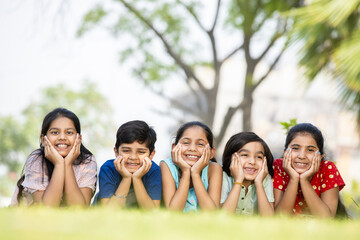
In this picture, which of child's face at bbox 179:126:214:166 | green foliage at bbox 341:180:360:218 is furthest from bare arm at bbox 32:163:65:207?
green foliage at bbox 341:180:360:218

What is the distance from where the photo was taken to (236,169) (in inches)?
169

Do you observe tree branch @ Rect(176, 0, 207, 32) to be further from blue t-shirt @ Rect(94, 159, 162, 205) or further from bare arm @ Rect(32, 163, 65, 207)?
bare arm @ Rect(32, 163, 65, 207)

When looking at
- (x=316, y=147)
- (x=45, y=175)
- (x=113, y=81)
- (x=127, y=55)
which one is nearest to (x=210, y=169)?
(x=316, y=147)

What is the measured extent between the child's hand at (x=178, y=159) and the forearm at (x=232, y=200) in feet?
1.37

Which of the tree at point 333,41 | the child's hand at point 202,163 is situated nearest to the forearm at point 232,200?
the child's hand at point 202,163

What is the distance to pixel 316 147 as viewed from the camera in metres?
4.43

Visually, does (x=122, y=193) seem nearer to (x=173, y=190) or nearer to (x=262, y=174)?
(x=173, y=190)

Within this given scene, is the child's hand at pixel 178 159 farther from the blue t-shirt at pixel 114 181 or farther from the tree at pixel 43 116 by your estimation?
the tree at pixel 43 116

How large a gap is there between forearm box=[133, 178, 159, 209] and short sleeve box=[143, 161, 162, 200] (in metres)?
0.11

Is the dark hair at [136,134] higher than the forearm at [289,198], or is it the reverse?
the dark hair at [136,134]

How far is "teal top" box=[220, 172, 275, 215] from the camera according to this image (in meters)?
4.34

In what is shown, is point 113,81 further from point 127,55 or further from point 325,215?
point 325,215

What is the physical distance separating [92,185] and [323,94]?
95.1 feet

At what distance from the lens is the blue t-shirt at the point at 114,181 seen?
417 centimetres
